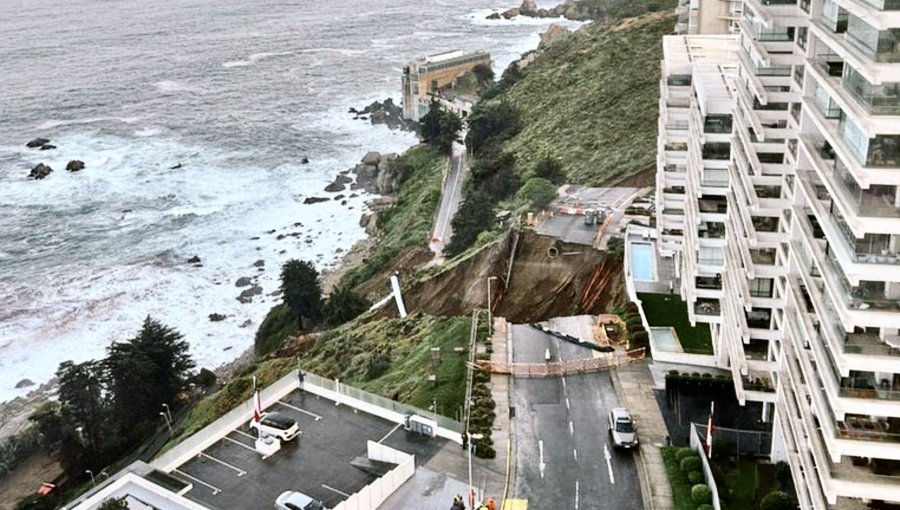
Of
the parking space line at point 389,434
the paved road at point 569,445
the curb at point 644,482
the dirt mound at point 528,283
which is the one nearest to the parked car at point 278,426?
the parking space line at point 389,434

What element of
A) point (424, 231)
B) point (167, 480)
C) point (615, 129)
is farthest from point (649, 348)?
point (615, 129)

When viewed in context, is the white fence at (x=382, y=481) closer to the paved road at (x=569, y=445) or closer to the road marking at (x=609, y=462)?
the paved road at (x=569, y=445)

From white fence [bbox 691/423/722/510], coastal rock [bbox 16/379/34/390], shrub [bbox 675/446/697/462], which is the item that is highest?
white fence [bbox 691/423/722/510]

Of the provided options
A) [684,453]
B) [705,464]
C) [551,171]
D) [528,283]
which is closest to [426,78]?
[551,171]

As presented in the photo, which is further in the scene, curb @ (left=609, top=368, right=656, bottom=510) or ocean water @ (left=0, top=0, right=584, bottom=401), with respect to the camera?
ocean water @ (left=0, top=0, right=584, bottom=401)

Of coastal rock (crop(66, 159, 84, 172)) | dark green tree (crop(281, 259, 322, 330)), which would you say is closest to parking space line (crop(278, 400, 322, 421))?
dark green tree (crop(281, 259, 322, 330))

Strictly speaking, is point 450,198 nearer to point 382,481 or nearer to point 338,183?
point 338,183

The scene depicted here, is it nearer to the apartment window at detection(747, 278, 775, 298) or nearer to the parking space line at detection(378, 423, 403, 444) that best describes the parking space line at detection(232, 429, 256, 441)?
the parking space line at detection(378, 423, 403, 444)

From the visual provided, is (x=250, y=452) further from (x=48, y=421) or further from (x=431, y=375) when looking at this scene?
(x=48, y=421)
